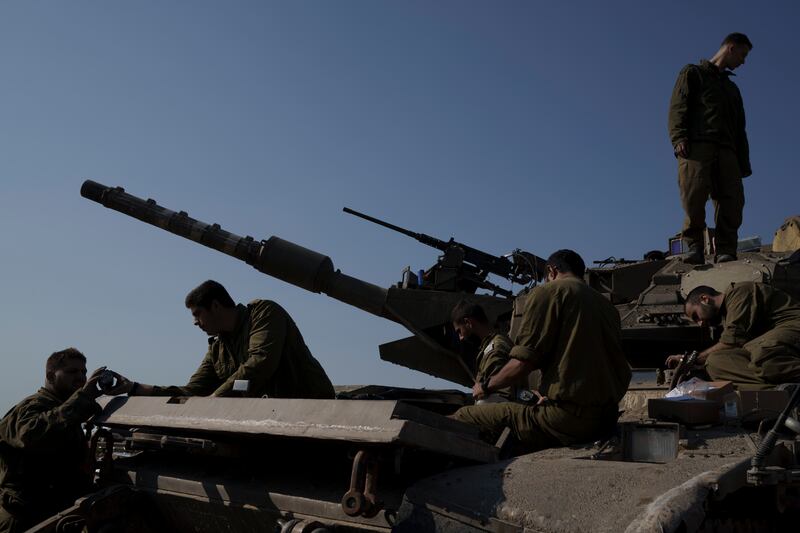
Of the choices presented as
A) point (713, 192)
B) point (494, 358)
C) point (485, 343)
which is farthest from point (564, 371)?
point (713, 192)

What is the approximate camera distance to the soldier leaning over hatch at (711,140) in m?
7.51

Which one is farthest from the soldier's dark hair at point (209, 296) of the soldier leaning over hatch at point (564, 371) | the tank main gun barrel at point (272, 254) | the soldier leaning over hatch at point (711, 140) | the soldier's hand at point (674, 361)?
the tank main gun barrel at point (272, 254)

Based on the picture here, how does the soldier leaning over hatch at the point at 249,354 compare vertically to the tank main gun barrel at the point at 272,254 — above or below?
below

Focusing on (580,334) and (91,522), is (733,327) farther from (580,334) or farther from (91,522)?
(91,522)

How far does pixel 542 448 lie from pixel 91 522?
82.1 inches

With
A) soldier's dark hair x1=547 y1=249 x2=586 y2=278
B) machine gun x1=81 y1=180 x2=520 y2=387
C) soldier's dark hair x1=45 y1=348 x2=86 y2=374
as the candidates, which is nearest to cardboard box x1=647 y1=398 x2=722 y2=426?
soldier's dark hair x1=547 y1=249 x2=586 y2=278

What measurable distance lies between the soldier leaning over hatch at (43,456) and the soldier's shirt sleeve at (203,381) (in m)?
0.57

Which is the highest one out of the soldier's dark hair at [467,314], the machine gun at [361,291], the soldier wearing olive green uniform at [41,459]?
the machine gun at [361,291]

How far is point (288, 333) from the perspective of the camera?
17.7 feet

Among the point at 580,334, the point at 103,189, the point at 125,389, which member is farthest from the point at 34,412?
the point at 103,189

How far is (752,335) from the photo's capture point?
528 centimetres

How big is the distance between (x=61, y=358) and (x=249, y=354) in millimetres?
1122

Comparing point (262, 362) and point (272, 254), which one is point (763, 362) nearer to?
point (262, 362)

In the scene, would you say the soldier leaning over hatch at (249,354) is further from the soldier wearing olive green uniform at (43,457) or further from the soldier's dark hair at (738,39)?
the soldier's dark hair at (738,39)
